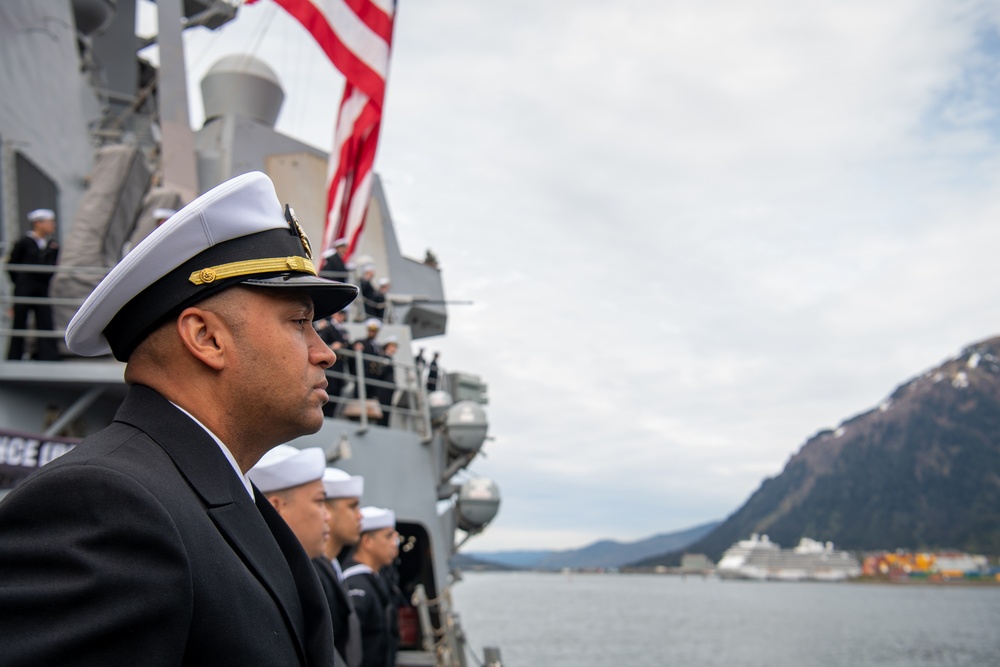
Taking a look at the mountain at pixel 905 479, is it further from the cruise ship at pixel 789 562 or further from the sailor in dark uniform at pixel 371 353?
the sailor in dark uniform at pixel 371 353

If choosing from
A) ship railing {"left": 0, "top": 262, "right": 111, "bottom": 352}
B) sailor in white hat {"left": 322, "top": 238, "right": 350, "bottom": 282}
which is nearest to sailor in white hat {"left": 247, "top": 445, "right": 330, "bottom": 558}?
ship railing {"left": 0, "top": 262, "right": 111, "bottom": 352}

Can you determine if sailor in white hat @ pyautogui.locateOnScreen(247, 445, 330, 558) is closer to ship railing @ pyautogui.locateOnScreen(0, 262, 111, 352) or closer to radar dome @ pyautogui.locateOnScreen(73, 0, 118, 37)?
ship railing @ pyautogui.locateOnScreen(0, 262, 111, 352)

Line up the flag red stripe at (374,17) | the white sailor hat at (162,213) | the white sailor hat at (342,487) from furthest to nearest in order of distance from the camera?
the flag red stripe at (374,17) < the white sailor hat at (162,213) < the white sailor hat at (342,487)

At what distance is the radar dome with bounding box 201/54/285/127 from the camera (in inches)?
436

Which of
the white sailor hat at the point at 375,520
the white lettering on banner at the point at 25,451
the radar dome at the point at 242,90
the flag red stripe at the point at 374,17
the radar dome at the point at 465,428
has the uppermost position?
the radar dome at the point at 242,90

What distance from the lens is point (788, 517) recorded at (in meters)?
157

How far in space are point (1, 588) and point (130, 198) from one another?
6.84 metres

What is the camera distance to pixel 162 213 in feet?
20.8

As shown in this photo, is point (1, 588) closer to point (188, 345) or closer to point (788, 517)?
point (188, 345)

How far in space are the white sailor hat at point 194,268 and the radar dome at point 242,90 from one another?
1038cm

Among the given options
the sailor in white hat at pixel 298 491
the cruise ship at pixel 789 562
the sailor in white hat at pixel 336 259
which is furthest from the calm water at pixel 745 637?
the cruise ship at pixel 789 562

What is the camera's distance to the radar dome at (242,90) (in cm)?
1108

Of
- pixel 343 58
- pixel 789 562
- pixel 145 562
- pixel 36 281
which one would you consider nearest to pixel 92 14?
pixel 343 58

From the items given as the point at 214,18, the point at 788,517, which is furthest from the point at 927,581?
the point at 214,18
